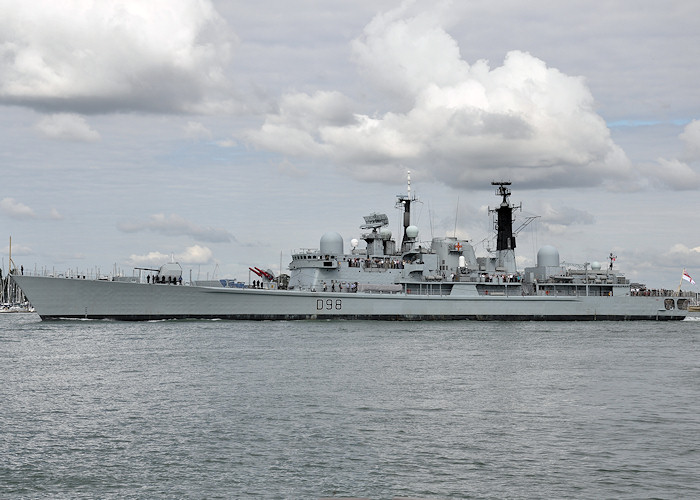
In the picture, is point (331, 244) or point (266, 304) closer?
point (266, 304)

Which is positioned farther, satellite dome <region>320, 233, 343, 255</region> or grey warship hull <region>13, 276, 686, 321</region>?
satellite dome <region>320, 233, 343, 255</region>

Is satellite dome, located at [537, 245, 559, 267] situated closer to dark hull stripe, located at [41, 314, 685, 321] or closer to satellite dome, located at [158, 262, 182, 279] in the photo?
dark hull stripe, located at [41, 314, 685, 321]

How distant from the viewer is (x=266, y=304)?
56625 mm

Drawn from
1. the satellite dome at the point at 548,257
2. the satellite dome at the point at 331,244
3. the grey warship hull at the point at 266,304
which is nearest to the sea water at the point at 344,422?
the grey warship hull at the point at 266,304

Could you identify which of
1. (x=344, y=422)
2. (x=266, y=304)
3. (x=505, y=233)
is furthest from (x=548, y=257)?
(x=344, y=422)

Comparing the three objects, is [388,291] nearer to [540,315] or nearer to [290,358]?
[540,315]

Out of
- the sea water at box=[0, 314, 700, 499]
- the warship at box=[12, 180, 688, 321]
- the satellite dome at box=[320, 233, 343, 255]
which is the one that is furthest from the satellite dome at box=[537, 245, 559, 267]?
the sea water at box=[0, 314, 700, 499]

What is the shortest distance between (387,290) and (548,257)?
1878 centimetres

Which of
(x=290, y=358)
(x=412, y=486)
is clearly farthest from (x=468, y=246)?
(x=412, y=486)

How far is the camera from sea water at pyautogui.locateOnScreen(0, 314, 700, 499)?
13469 millimetres

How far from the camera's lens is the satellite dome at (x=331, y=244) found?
61.3 meters

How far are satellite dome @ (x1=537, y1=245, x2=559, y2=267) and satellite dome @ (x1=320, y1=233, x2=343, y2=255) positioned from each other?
21.2 m

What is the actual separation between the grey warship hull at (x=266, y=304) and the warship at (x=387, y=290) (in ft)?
0.26

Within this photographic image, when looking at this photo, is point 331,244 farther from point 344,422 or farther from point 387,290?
point 344,422
